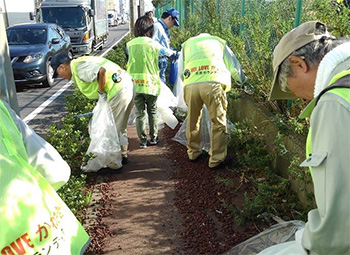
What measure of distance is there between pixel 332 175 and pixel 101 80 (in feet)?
11.1

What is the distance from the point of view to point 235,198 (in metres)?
3.71

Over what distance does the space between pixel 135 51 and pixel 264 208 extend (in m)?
2.78

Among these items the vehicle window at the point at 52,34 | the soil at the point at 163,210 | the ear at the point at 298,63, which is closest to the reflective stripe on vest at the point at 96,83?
the soil at the point at 163,210

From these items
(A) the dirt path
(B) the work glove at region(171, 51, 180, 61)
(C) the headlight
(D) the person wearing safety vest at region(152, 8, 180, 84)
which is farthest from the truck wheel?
(A) the dirt path

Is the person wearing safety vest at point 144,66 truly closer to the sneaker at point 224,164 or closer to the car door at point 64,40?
the sneaker at point 224,164

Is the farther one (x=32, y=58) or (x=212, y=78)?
(x=32, y=58)

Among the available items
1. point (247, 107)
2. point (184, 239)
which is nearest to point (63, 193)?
point (184, 239)

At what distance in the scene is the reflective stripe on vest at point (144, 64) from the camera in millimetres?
4855

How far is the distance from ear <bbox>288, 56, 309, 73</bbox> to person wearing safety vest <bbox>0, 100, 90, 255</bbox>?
3.67ft

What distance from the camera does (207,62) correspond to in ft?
13.4

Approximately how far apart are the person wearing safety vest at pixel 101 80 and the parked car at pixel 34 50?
18.9 ft

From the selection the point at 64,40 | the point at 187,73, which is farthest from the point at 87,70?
the point at 64,40

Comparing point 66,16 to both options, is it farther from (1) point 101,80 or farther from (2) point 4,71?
(2) point 4,71

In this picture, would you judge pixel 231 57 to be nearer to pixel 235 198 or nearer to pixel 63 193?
pixel 235 198
